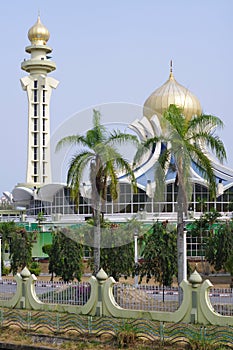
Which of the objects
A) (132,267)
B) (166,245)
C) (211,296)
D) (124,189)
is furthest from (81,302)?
(124,189)

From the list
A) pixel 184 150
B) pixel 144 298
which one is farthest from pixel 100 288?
pixel 184 150

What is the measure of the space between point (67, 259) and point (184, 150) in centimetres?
1169

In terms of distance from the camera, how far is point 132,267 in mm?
28328

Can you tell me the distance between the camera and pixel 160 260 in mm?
24891

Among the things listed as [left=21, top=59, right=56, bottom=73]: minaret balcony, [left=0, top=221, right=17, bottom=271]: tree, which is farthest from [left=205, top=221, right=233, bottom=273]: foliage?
[left=21, top=59, right=56, bottom=73]: minaret balcony

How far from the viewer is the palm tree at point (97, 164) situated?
20.7 m

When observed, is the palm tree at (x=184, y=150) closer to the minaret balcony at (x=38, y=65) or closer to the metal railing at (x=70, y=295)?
the metal railing at (x=70, y=295)

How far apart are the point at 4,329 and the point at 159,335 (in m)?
4.58

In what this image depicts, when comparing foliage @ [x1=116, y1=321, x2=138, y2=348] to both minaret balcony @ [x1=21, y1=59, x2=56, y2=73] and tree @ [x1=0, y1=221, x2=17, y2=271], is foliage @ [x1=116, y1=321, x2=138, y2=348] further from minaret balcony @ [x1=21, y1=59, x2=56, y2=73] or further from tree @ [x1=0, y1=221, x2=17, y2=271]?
minaret balcony @ [x1=21, y1=59, x2=56, y2=73]

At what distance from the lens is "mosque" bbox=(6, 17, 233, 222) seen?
42938mm

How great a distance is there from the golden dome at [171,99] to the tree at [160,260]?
24721 millimetres

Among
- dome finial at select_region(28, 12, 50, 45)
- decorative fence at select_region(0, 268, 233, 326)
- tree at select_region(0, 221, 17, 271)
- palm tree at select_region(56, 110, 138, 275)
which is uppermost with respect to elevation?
dome finial at select_region(28, 12, 50, 45)

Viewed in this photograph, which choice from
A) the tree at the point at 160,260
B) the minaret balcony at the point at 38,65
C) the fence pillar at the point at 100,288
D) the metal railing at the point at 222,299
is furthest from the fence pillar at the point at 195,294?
the minaret balcony at the point at 38,65

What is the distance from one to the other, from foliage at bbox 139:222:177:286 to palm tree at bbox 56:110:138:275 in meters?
4.35
